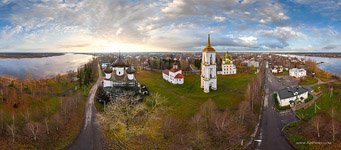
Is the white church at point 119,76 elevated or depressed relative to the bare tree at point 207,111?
elevated

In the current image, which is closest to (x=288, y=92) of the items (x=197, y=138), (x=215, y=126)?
(x=215, y=126)

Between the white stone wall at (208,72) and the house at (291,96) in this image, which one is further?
the white stone wall at (208,72)

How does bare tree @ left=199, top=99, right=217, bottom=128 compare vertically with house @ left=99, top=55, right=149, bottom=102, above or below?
below

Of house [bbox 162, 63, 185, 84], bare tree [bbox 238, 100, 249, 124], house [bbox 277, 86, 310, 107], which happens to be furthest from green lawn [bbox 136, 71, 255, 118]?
house [bbox 277, 86, 310, 107]

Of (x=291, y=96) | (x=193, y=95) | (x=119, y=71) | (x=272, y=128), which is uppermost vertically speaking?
(x=119, y=71)

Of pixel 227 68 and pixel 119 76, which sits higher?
pixel 119 76

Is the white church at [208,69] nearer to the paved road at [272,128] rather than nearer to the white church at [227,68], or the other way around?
the paved road at [272,128]

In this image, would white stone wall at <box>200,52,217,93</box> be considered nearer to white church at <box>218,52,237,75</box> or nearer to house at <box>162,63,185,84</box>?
house at <box>162,63,185,84</box>

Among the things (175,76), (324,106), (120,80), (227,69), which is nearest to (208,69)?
(175,76)

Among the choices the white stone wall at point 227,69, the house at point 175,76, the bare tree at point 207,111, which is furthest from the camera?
the white stone wall at point 227,69

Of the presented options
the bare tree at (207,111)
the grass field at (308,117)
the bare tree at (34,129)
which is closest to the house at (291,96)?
the grass field at (308,117)

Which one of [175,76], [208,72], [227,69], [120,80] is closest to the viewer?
[120,80]

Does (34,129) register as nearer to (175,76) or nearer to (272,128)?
(272,128)
